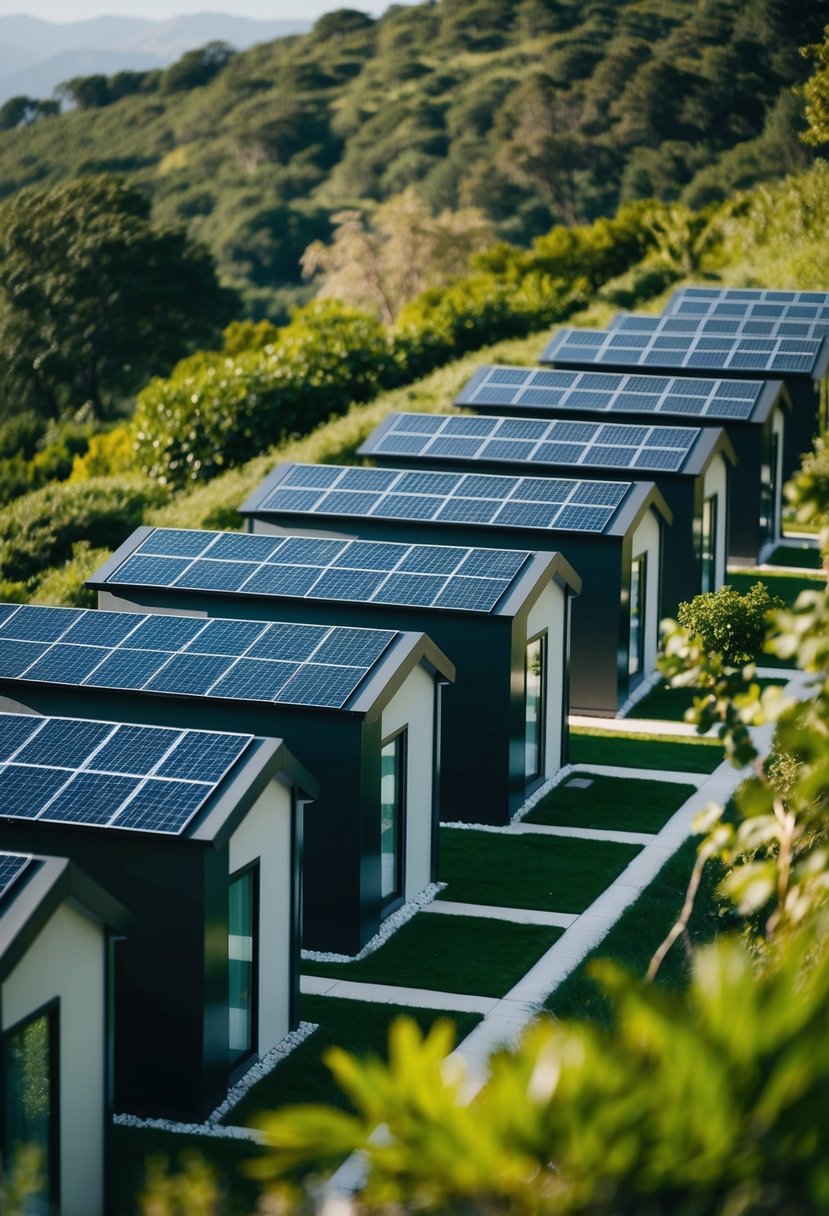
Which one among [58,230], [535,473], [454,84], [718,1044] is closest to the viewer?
[718,1044]

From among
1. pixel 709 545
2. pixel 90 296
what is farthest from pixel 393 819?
pixel 90 296

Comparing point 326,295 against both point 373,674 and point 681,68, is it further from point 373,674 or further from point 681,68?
point 373,674

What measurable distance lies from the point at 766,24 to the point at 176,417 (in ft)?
284

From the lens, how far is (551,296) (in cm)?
6044

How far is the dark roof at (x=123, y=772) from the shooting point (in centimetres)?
1445

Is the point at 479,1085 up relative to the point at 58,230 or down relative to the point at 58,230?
up

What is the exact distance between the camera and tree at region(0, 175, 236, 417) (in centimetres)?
8331

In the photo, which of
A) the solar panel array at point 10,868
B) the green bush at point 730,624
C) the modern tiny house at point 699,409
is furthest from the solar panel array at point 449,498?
the solar panel array at point 10,868

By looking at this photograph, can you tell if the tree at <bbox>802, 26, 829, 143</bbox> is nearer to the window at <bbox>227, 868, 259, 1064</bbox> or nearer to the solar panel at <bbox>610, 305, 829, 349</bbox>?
the solar panel at <bbox>610, 305, 829, 349</bbox>

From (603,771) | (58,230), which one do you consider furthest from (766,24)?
(603,771)

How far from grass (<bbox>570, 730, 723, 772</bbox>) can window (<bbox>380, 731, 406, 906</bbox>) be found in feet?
20.6

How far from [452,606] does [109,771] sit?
7.86m

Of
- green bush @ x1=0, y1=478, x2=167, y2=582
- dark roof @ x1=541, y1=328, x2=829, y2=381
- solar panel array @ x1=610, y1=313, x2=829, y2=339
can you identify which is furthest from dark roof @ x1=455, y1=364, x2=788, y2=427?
green bush @ x1=0, y1=478, x2=167, y2=582

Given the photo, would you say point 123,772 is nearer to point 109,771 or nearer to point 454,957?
point 109,771
